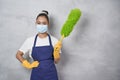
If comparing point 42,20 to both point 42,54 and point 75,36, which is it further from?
point 75,36

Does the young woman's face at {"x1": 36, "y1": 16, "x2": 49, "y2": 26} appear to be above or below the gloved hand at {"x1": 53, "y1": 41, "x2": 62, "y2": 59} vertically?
above

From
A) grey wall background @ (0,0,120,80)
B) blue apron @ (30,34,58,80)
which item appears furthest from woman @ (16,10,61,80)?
grey wall background @ (0,0,120,80)

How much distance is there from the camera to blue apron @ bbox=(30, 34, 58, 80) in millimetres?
1480

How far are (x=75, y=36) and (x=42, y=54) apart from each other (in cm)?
48

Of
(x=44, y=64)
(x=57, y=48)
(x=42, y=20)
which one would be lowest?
(x=44, y=64)

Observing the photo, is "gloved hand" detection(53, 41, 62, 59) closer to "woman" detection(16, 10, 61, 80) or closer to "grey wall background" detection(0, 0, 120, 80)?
"woman" detection(16, 10, 61, 80)

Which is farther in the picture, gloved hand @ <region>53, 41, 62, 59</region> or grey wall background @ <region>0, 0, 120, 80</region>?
grey wall background @ <region>0, 0, 120, 80</region>

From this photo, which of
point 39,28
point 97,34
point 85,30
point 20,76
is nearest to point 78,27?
point 85,30

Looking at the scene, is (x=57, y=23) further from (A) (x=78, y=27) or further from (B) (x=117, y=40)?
(B) (x=117, y=40)

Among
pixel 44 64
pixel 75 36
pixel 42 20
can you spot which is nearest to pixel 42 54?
pixel 44 64

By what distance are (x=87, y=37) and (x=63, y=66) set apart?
1.20 ft

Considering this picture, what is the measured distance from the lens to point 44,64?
4.89 feet

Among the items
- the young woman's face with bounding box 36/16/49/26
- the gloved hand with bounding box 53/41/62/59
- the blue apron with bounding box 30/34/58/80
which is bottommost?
the blue apron with bounding box 30/34/58/80

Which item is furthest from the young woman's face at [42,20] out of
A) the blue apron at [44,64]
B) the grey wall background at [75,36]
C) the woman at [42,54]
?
the grey wall background at [75,36]
